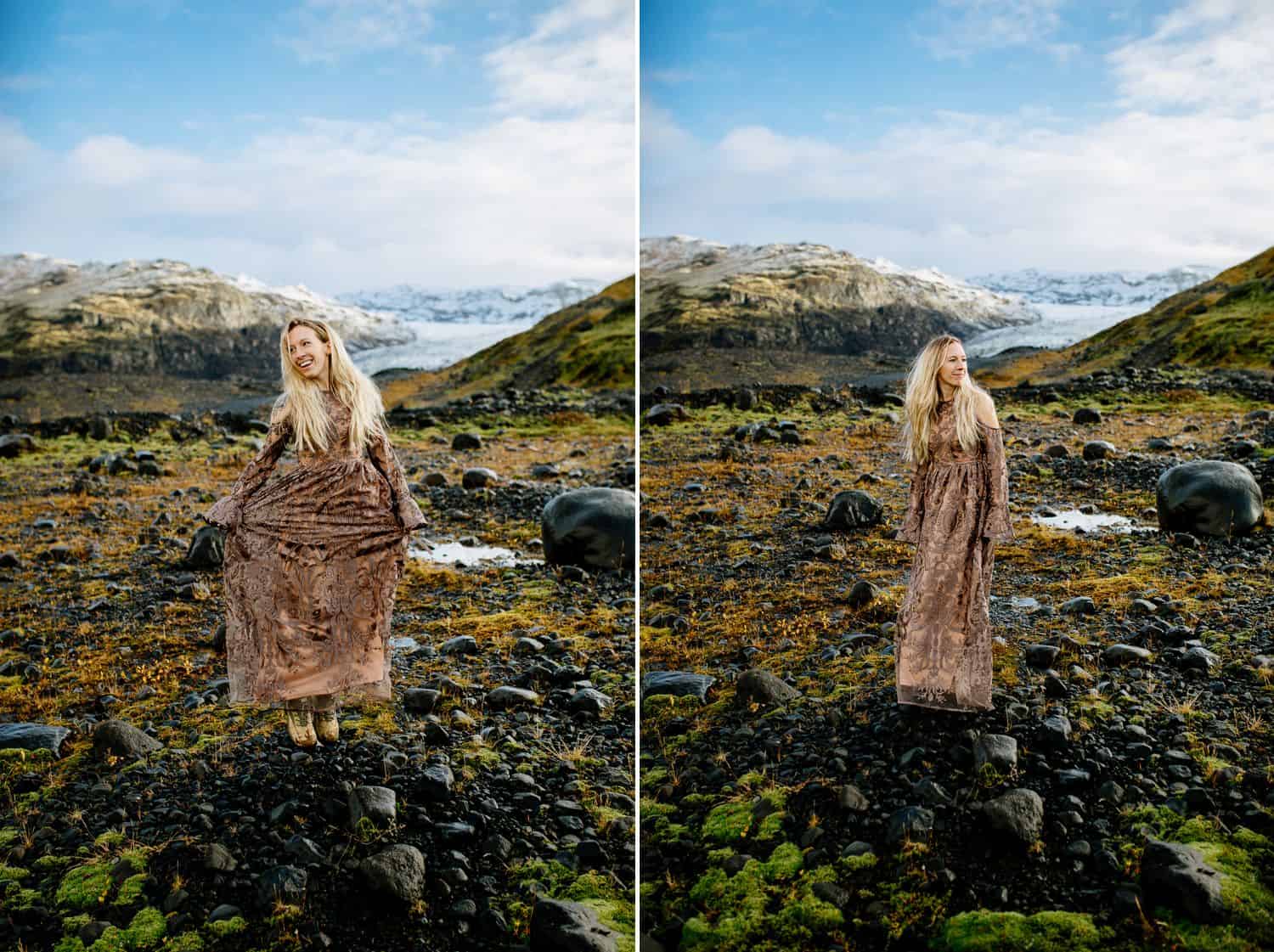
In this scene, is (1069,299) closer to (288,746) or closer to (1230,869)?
(1230,869)

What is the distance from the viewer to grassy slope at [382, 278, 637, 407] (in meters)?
6.23

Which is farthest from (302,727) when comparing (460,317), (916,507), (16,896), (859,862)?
(460,317)

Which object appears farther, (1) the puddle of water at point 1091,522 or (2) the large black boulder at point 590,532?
(2) the large black boulder at point 590,532

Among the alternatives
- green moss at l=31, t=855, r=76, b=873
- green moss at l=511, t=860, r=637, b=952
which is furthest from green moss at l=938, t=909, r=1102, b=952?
green moss at l=31, t=855, r=76, b=873

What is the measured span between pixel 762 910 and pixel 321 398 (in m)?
2.49

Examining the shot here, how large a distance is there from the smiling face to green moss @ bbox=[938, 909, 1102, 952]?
6.08 ft

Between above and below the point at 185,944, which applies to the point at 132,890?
above

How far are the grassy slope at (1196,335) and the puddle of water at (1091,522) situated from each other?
79cm

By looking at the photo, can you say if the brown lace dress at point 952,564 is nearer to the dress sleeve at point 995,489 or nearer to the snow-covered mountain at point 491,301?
the dress sleeve at point 995,489

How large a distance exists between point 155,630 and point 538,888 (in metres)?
2.32

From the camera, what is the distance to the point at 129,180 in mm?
5945

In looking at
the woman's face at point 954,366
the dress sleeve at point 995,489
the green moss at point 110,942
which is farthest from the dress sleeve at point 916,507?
the green moss at point 110,942

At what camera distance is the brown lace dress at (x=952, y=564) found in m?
3.59

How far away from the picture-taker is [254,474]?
354cm
